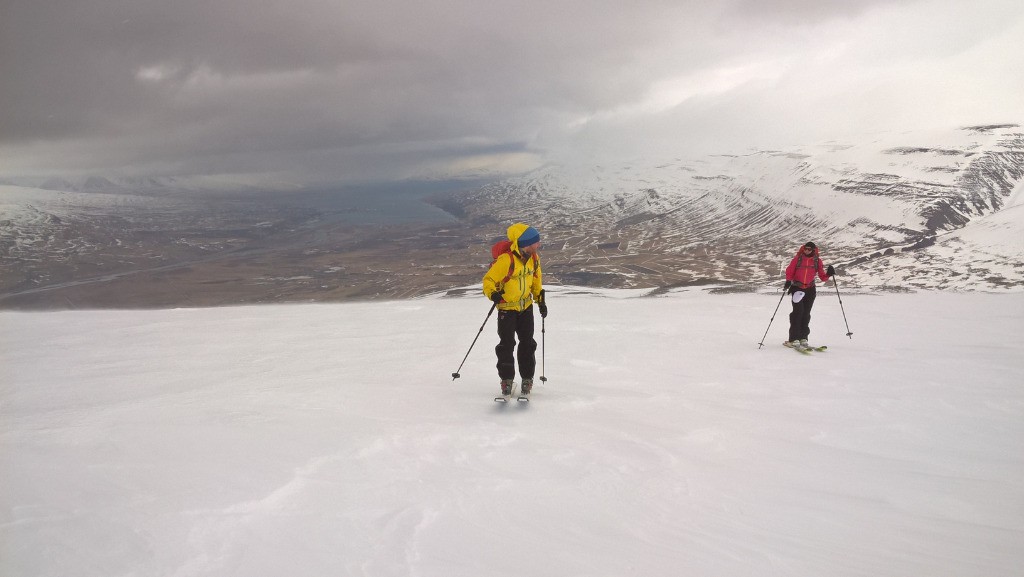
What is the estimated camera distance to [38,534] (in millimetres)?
3895

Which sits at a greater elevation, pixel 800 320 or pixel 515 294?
pixel 515 294

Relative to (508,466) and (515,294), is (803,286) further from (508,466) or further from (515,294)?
(508,466)

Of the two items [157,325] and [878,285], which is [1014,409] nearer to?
[157,325]

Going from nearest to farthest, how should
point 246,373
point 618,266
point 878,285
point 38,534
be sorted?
point 38,534, point 246,373, point 878,285, point 618,266

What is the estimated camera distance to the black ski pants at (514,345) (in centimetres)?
847

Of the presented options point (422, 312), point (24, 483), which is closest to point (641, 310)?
point (422, 312)

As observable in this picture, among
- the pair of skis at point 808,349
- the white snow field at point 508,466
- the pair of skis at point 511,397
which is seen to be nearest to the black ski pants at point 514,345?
the pair of skis at point 511,397

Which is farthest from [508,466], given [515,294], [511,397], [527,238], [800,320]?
[800,320]

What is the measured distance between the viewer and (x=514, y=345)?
8.62m

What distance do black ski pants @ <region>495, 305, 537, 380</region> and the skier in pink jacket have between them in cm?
737

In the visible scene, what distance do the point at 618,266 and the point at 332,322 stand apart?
17764 centimetres

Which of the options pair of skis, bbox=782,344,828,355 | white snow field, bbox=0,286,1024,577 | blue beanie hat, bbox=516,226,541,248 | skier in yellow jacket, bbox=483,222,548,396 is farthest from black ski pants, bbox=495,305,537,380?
pair of skis, bbox=782,344,828,355

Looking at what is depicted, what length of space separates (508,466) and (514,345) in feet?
10.5

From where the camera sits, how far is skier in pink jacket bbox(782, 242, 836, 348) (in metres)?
13.0
